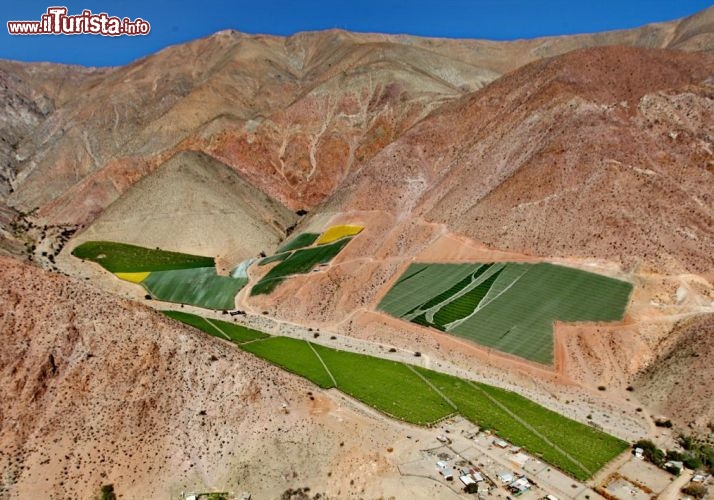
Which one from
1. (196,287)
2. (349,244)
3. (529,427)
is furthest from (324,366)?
(196,287)

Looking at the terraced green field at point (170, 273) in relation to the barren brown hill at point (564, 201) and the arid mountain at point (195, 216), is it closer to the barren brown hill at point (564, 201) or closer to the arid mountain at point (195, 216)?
the arid mountain at point (195, 216)

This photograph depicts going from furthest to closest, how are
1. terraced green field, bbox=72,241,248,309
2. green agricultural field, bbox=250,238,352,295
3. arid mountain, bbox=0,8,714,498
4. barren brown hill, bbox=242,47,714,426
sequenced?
terraced green field, bbox=72,241,248,309, green agricultural field, bbox=250,238,352,295, barren brown hill, bbox=242,47,714,426, arid mountain, bbox=0,8,714,498

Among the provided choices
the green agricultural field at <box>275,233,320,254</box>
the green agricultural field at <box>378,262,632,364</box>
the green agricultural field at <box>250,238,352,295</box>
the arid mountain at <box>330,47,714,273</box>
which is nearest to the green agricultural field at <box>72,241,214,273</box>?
the green agricultural field at <box>275,233,320,254</box>

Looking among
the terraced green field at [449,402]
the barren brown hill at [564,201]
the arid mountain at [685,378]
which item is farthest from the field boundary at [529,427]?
the arid mountain at [685,378]

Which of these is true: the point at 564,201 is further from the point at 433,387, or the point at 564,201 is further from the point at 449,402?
the point at 449,402

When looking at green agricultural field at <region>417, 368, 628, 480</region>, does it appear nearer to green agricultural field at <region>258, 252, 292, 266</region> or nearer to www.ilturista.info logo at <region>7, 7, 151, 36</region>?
green agricultural field at <region>258, 252, 292, 266</region>

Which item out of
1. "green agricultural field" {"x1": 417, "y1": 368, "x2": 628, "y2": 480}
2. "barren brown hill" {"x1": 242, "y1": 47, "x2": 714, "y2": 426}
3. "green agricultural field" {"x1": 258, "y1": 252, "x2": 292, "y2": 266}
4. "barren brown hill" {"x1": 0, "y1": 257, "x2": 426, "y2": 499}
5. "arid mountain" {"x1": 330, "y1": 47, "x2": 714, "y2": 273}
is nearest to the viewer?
"barren brown hill" {"x1": 0, "y1": 257, "x2": 426, "y2": 499}

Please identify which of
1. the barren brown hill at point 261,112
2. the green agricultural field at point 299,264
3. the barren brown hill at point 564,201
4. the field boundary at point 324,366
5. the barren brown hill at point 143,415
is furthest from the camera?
the barren brown hill at point 261,112
